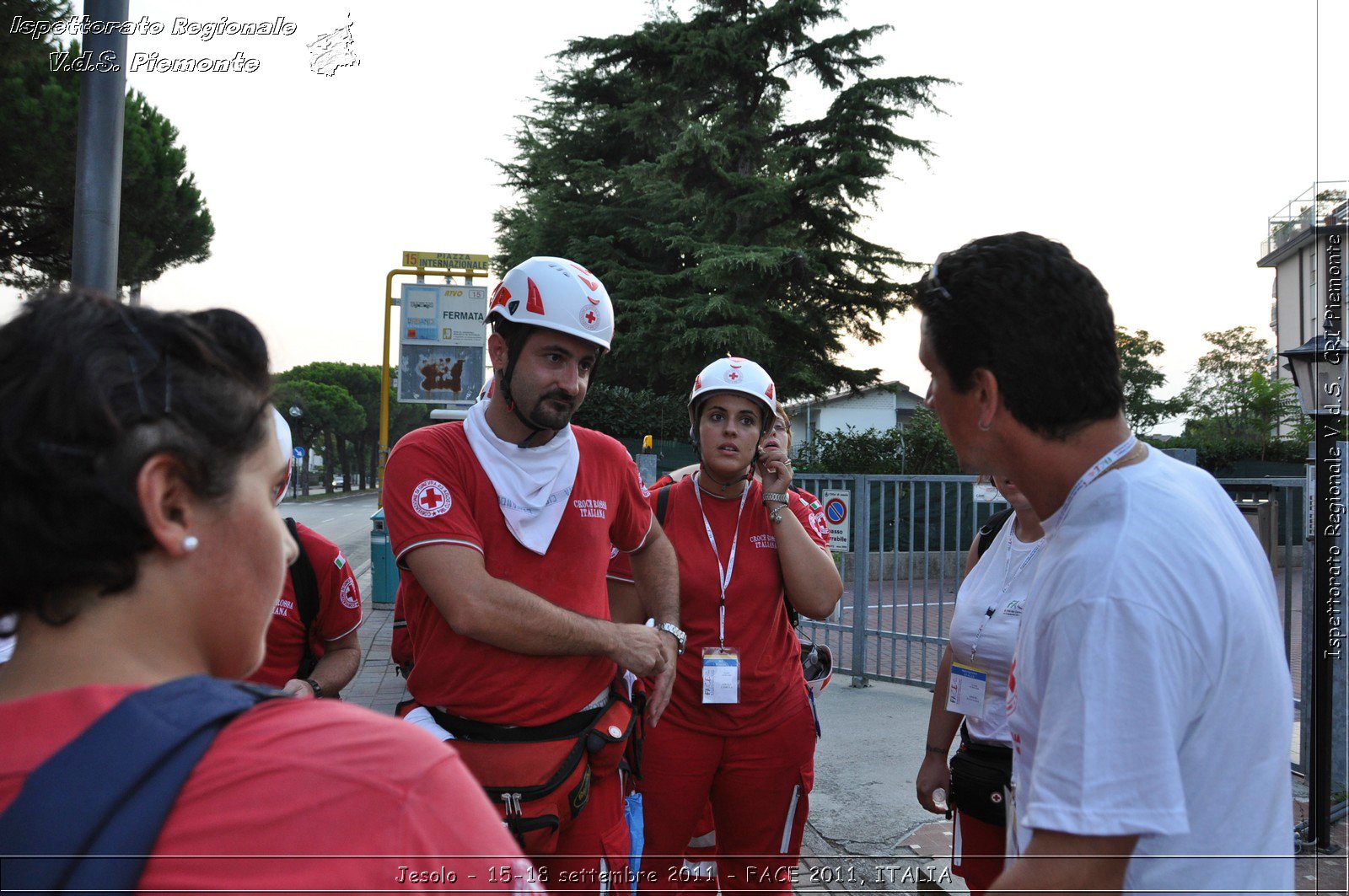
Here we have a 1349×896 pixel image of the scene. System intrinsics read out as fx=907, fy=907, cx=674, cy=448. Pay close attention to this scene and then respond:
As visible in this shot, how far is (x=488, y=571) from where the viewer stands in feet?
8.55

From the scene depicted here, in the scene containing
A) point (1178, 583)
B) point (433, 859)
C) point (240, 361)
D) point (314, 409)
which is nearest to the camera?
point (433, 859)

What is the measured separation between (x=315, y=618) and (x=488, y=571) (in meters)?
0.99

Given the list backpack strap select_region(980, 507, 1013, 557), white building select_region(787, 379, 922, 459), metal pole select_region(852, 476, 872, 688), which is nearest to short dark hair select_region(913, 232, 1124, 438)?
backpack strap select_region(980, 507, 1013, 557)

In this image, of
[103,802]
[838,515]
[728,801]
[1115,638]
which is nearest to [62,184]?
[838,515]

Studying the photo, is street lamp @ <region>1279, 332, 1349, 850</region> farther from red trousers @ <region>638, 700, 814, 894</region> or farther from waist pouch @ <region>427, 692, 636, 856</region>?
waist pouch @ <region>427, 692, 636, 856</region>

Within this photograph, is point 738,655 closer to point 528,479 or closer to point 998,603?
point 998,603

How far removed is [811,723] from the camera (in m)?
3.60

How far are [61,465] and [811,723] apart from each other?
3157mm

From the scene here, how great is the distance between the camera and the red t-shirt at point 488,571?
2.53 meters

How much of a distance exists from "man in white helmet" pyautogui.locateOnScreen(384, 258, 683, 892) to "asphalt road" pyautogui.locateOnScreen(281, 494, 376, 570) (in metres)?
11.9

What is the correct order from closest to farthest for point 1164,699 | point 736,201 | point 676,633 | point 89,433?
point 89,433
point 1164,699
point 676,633
point 736,201

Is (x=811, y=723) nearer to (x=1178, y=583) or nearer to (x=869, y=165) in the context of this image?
(x=1178, y=583)

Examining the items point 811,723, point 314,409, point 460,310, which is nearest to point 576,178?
point 460,310

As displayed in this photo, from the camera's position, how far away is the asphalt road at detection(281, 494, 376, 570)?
22.3 metres
